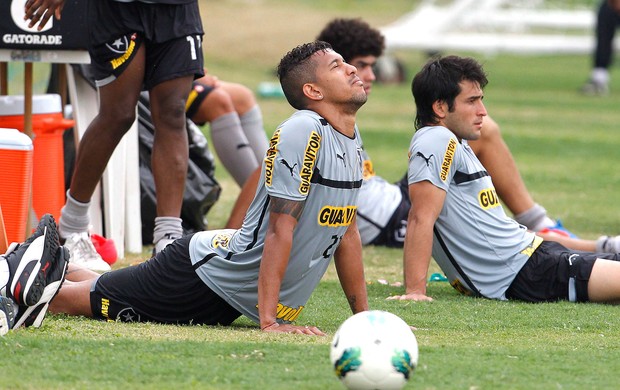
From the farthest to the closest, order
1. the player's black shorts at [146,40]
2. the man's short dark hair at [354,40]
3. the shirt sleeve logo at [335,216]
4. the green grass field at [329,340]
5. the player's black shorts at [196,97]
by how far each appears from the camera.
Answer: the man's short dark hair at [354,40], the player's black shorts at [196,97], the player's black shorts at [146,40], the shirt sleeve logo at [335,216], the green grass field at [329,340]

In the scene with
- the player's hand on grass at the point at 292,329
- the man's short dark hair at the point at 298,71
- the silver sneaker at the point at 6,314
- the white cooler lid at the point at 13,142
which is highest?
the man's short dark hair at the point at 298,71

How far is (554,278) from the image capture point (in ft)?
18.8

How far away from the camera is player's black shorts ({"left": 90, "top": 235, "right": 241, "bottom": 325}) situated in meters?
4.84

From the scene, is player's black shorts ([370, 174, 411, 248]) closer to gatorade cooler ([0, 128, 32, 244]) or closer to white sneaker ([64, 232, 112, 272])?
white sneaker ([64, 232, 112, 272])

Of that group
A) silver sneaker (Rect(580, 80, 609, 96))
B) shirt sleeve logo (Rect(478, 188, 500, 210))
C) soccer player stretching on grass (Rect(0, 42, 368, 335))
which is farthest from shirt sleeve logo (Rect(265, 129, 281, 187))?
silver sneaker (Rect(580, 80, 609, 96))

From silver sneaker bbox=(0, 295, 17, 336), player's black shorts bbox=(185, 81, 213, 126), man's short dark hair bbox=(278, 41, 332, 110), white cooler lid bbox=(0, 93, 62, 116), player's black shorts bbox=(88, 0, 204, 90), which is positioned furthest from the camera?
player's black shorts bbox=(185, 81, 213, 126)

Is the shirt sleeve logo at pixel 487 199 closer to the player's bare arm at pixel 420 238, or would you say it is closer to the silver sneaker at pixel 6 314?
the player's bare arm at pixel 420 238

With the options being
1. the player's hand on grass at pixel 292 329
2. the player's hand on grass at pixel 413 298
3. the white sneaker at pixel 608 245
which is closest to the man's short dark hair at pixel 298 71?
the player's hand on grass at pixel 292 329

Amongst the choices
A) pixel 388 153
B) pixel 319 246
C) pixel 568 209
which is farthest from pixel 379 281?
pixel 388 153

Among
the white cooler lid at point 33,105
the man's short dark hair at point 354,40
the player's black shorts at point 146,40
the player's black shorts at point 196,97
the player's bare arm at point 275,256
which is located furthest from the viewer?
the man's short dark hair at point 354,40

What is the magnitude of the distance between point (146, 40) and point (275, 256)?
6.28ft

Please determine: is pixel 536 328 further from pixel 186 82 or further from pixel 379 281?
pixel 186 82

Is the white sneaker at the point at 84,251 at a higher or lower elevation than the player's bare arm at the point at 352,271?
lower

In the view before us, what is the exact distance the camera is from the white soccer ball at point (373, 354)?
3625 millimetres
